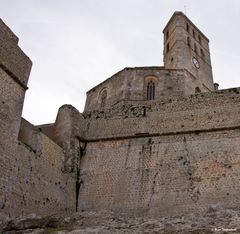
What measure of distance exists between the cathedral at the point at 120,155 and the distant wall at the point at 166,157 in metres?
0.04

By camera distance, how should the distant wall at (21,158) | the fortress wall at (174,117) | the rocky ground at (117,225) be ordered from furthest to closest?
the fortress wall at (174,117)
the distant wall at (21,158)
the rocky ground at (117,225)

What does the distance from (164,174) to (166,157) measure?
745 millimetres

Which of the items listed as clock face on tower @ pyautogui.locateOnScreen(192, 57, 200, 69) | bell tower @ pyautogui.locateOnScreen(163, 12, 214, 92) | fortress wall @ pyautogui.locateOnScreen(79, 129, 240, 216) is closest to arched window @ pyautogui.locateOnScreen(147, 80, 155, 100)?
bell tower @ pyautogui.locateOnScreen(163, 12, 214, 92)

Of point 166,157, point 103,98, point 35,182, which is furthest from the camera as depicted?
point 103,98

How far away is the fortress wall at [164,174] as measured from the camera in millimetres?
12602

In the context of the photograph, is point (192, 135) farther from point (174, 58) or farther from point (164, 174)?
point (174, 58)

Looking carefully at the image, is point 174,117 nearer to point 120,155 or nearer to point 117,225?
point 120,155

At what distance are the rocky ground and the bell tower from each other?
1797 cm

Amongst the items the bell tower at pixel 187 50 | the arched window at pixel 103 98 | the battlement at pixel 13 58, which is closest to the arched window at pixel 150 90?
the arched window at pixel 103 98

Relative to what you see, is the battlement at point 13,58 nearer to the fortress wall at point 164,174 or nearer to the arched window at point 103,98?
the fortress wall at point 164,174

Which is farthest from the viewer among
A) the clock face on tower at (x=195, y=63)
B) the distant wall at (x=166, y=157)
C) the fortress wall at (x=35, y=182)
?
the clock face on tower at (x=195, y=63)

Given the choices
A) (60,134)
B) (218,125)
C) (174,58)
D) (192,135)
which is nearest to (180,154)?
(192,135)

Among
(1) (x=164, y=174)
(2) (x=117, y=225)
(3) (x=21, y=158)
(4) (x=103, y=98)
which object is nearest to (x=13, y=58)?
(3) (x=21, y=158)

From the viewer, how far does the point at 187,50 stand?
2862cm
